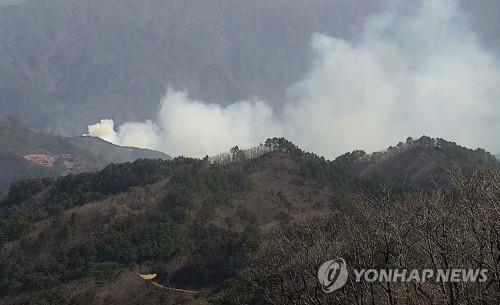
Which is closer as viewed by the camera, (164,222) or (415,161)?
(164,222)

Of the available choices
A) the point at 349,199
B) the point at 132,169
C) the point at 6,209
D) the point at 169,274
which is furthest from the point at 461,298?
the point at 6,209

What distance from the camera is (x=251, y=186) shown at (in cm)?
12669

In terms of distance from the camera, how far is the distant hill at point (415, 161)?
134 metres

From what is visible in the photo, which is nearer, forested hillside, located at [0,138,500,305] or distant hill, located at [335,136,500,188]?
forested hillside, located at [0,138,500,305]

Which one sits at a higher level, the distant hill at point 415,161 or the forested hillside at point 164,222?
the distant hill at point 415,161

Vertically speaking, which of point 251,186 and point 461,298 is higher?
point 251,186

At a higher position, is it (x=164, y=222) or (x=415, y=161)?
(x=415, y=161)

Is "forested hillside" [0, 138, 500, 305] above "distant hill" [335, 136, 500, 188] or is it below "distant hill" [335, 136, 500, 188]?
below

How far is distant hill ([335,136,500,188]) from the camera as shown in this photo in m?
134

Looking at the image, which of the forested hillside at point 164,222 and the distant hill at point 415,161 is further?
the distant hill at point 415,161

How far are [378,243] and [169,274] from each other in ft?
221

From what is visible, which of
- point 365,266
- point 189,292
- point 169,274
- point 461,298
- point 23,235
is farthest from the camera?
point 23,235

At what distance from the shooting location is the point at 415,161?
15012 centimetres

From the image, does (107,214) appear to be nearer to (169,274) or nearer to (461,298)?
(169,274)
